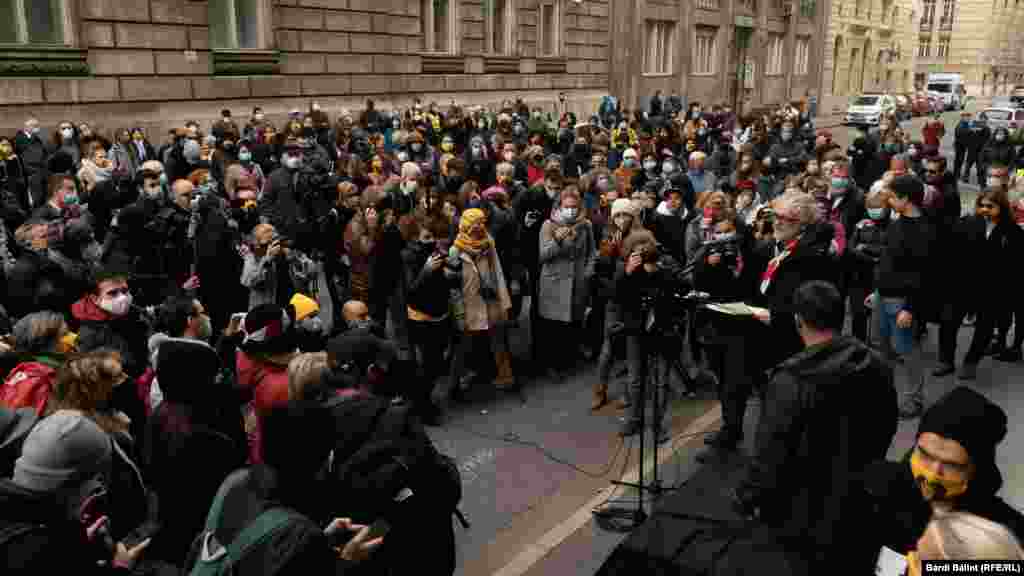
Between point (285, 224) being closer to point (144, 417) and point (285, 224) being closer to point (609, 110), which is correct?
point (144, 417)

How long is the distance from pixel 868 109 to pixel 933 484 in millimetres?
40573

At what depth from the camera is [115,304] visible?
4938 millimetres

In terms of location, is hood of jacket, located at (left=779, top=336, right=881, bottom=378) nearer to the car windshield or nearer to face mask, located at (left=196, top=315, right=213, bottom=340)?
face mask, located at (left=196, top=315, right=213, bottom=340)

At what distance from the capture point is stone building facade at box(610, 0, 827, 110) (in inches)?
1291

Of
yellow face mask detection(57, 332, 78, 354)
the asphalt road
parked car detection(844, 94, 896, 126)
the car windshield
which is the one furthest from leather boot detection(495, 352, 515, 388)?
parked car detection(844, 94, 896, 126)

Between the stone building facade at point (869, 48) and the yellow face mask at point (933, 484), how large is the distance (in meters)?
55.1

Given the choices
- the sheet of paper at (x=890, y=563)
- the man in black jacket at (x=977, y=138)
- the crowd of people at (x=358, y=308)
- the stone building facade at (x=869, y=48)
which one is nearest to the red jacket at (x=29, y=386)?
the crowd of people at (x=358, y=308)

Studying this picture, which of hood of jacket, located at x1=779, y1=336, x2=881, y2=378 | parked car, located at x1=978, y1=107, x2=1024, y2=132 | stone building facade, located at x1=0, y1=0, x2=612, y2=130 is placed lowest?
hood of jacket, located at x1=779, y1=336, x2=881, y2=378

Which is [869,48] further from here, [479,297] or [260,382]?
[260,382]

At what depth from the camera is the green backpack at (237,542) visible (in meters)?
2.46

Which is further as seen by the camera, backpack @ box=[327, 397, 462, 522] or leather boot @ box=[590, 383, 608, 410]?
leather boot @ box=[590, 383, 608, 410]

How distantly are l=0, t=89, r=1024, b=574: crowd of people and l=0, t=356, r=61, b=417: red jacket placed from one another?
2cm

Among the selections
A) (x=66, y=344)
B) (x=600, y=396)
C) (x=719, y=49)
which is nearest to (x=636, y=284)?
(x=600, y=396)

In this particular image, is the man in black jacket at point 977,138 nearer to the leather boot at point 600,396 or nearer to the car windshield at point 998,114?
the car windshield at point 998,114
